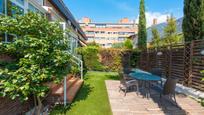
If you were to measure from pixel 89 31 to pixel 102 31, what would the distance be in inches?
207

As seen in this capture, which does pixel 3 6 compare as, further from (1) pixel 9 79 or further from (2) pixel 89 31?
(2) pixel 89 31

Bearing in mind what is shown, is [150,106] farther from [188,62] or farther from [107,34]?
[107,34]

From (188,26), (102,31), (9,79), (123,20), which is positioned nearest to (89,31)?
(102,31)

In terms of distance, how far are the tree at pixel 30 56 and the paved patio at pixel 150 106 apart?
2.78 metres

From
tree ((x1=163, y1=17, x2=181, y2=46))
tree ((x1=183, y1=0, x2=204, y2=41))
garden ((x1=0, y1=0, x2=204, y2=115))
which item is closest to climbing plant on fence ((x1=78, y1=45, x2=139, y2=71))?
tree ((x1=163, y1=17, x2=181, y2=46))

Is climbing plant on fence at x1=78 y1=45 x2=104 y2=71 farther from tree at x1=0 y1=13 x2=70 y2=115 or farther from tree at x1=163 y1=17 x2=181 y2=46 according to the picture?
tree at x1=0 y1=13 x2=70 y2=115

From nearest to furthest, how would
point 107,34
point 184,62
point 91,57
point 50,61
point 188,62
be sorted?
point 50,61, point 188,62, point 184,62, point 91,57, point 107,34

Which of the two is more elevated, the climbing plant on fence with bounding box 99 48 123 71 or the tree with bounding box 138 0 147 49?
the tree with bounding box 138 0 147 49

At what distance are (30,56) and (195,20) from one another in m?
8.65

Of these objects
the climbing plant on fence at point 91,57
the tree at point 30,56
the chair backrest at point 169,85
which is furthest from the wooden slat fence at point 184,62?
the climbing plant on fence at point 91,57

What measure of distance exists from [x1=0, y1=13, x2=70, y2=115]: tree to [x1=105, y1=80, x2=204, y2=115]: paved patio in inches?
109

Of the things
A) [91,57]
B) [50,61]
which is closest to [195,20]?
[50,61]

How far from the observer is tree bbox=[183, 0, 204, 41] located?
1034 cm

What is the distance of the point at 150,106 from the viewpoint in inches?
306
